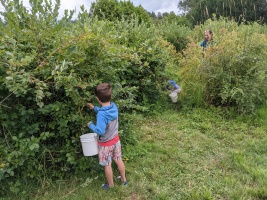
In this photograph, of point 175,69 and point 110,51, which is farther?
point 175,69

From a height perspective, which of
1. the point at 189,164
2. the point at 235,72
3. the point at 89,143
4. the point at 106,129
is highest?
the point at 235,72

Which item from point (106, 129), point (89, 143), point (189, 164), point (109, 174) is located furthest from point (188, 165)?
point (89, 143)

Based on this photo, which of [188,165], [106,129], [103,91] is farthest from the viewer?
[188,165]

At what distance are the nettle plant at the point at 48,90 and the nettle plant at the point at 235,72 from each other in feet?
8.06

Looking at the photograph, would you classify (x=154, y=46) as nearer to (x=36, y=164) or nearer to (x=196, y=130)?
(x=196, y=130)

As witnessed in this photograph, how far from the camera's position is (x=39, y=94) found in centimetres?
215

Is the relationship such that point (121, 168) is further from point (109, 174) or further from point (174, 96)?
point (174, 96)

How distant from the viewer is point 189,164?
11.2 ft

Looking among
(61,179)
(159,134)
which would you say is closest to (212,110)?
(159,134)

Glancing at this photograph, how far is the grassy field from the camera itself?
2814 millimetres

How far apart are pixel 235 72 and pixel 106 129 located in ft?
10.6

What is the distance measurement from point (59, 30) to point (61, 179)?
173cm

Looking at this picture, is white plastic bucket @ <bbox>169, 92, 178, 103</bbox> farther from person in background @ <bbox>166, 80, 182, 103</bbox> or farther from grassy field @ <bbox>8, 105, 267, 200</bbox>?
grassy field @ <bbox>8, 105, 267, 200</bbox>

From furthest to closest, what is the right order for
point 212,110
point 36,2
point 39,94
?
point 212,110
point 36,2
point 39,94
